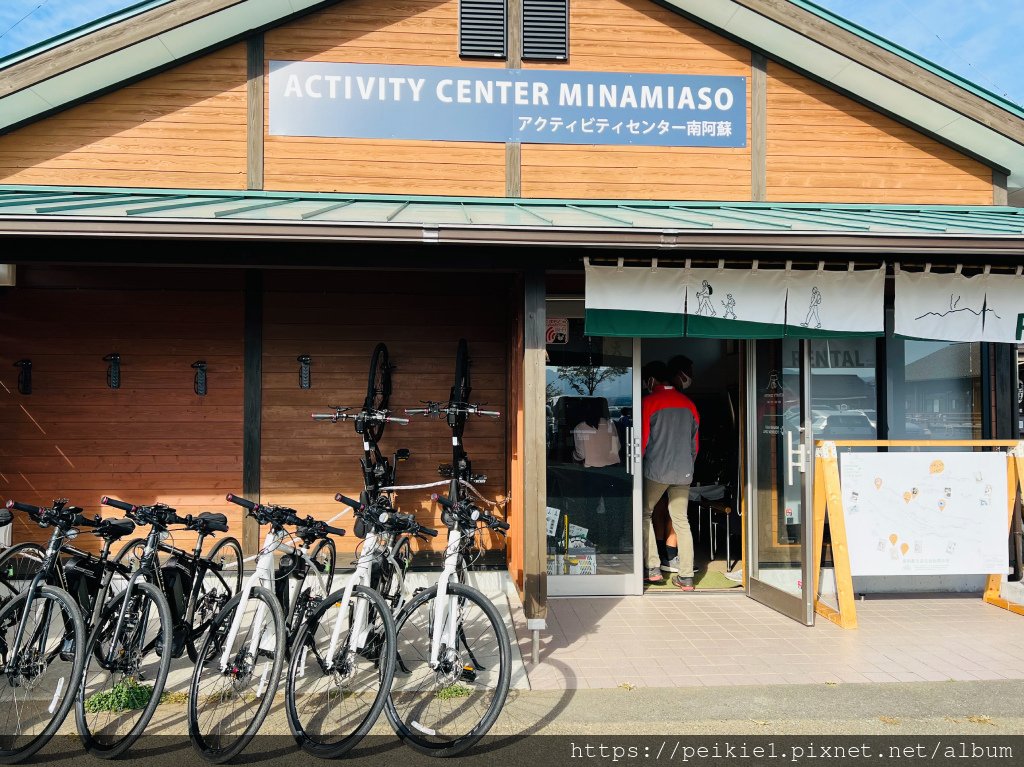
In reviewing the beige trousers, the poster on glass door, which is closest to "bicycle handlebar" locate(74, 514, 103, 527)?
the beige trousers

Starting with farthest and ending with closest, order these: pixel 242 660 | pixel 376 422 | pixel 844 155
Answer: pixel 844 155
pixel 376 422
pixel 242 660

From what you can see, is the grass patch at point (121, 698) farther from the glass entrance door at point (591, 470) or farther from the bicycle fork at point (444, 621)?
the glass entrance door at point (591, 470)

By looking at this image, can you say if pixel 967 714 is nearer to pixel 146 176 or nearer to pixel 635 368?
pixel 635 368

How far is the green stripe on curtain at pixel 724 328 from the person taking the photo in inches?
218

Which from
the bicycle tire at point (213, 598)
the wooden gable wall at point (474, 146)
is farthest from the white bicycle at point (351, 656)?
the wooden gable wall at point (474, 146)

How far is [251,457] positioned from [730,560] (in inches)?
198

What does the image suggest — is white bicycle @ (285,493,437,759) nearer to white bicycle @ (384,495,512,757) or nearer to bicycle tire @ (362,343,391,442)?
white bicycle @ (384,495,512,757)

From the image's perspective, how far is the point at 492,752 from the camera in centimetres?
363

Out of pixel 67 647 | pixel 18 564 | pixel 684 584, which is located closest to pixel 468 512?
pixel 67 647

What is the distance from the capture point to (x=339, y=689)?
159 inches

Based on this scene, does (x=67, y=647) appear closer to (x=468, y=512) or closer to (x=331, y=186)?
(x=468, y=512)

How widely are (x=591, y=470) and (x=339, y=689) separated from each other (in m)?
3.17

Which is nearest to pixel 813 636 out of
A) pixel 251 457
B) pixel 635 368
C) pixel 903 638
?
pixel 903 638

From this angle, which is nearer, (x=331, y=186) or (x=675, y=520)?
(x=331, y=186)
